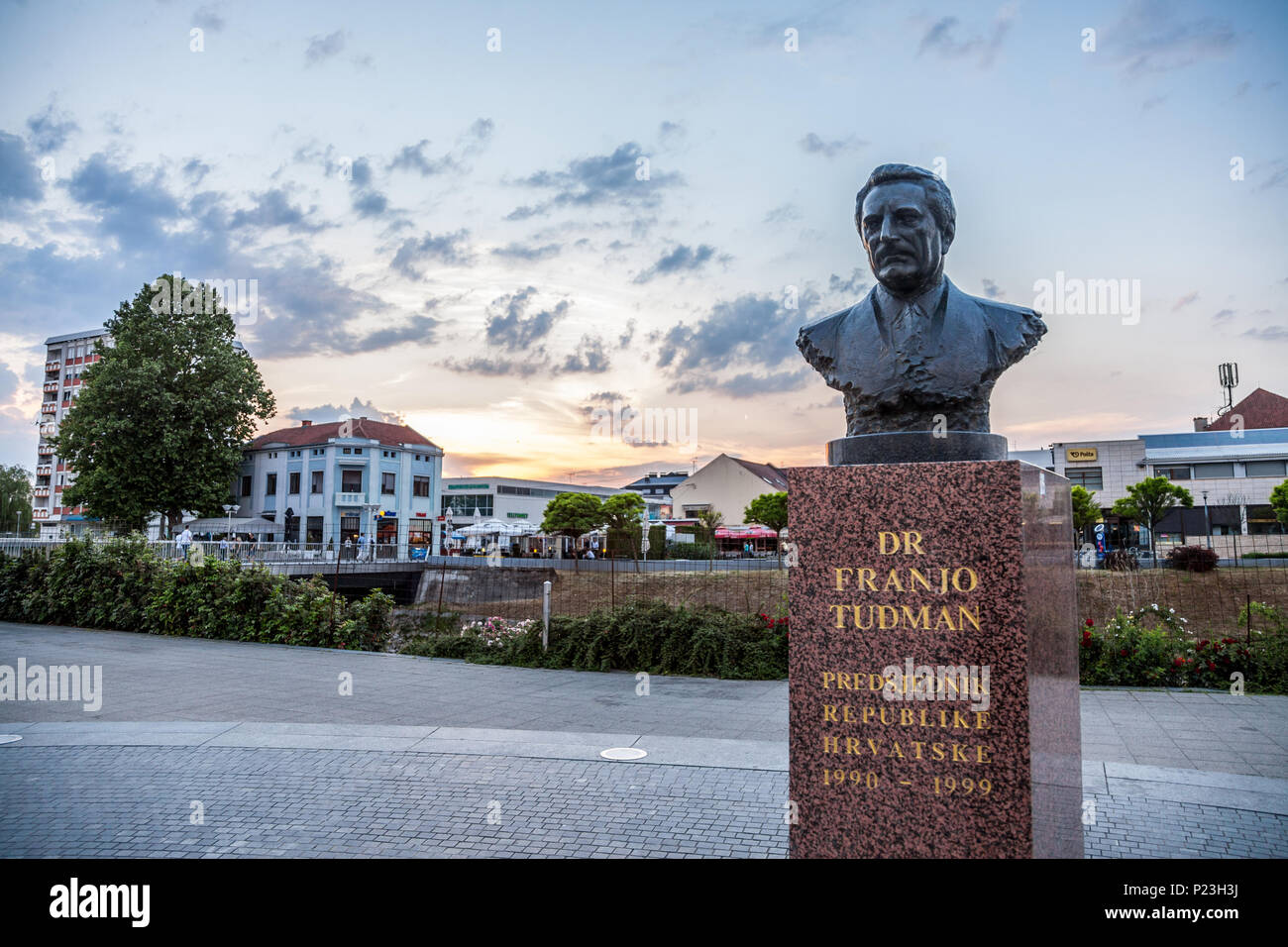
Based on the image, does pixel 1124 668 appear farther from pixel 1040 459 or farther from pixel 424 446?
pixel 424 446

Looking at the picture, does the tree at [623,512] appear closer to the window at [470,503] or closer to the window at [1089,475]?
the window at [470,503]

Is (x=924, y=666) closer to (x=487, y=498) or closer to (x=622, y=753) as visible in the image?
(x=622, y=753)

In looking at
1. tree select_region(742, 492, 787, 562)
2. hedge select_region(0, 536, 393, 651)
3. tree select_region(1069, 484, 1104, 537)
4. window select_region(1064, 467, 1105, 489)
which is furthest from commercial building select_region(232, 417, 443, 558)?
window select_region(1064, 467, 1105, 489)

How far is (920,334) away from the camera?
4.60 metres

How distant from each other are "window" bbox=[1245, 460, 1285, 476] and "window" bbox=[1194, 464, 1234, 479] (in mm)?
992

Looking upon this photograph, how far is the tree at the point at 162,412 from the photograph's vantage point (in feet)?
121

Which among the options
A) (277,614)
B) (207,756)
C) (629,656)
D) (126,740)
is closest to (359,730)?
(207,756)

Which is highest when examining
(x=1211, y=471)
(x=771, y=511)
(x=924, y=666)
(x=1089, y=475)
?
(x=1211, y=471)

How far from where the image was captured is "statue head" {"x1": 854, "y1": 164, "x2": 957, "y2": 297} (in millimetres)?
4551

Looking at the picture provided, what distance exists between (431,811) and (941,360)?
439 cm

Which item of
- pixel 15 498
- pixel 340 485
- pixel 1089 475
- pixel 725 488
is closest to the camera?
pixel 1089 475

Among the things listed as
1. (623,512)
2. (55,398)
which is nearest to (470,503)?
(623,512)

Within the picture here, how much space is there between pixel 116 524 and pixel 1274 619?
42.1 m

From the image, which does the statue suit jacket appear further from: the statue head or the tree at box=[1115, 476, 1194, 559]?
the tree at box=[1115, 476, 1194, 559]
